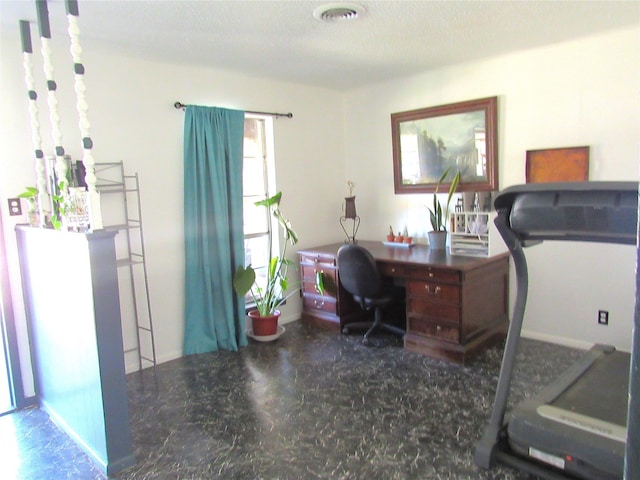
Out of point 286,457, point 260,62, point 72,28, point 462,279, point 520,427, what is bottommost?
point 286,457

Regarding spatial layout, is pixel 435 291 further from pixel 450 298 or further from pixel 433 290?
pixel 450 298

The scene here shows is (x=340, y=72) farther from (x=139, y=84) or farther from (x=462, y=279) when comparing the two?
(x=462, y=279)

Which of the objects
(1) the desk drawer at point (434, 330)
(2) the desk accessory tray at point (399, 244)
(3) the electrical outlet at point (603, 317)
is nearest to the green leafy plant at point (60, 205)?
(1) the desk drawer at point (434, 330)

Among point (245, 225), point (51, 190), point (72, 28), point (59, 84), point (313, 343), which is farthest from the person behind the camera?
point (245, 225)

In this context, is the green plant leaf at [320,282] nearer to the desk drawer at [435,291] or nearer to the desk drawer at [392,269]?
the desk drawer at [392,269]

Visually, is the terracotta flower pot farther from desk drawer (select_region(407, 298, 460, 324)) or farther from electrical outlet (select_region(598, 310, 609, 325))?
electrical outlet (select_region(598, 310, 609, 325))

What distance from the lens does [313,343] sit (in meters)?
4.11

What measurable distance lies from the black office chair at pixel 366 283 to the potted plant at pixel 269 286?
60 centimetres

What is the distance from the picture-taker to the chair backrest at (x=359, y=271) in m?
3.81

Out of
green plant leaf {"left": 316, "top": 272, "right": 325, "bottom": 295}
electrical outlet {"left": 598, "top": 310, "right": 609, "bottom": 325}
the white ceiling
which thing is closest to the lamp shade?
green plant leaf {"left": 316, "top": 272, "right": 325, "bottom": 295}

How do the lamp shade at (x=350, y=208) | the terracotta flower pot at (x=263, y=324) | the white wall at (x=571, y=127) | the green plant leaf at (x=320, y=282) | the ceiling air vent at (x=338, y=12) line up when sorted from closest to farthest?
the ceiling air vent at (x=338, y=12), the white wall at (x=571, y=127), the terracotta flower pot at (x=263, y=324), the green plant leaf at (x=320, y=282), the lamp shade at (x=350, y=208)

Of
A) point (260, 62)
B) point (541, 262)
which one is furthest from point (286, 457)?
point (260, 62)

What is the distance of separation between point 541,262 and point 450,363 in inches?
46.6

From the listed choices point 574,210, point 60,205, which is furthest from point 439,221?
point 60,205
